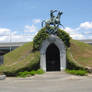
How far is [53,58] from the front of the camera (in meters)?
31.3

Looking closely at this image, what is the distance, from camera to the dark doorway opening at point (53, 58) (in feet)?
100

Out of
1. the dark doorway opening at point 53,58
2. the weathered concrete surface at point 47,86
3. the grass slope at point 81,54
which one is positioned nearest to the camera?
the weathered concrete surface at point 47,86

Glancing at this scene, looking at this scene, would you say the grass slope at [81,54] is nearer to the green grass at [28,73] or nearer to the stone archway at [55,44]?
the stone archway at [55,44]

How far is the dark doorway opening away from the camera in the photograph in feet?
100

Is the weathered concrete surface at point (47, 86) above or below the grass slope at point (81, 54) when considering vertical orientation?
below

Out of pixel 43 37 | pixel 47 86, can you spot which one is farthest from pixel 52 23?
pixel 47 86

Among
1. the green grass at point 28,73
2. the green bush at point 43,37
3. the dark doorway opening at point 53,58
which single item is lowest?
the green grass at point 28,73

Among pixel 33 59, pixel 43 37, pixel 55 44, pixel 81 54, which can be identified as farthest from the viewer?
pixel 81 54

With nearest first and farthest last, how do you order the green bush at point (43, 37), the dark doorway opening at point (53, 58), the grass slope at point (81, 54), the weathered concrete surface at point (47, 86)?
the weathered concrete surface at point (47, 86), the grass slope at point (81, 54), the green bush at point (43, 37), the dark doorway opening at point (53, 58)

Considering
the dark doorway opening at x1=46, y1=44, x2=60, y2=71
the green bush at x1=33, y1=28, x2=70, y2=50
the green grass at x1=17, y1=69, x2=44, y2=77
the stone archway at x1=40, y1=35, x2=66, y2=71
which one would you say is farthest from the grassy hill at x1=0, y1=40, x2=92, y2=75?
the dark doorway opening at x1=46, y1=44, x2=60, y2=71

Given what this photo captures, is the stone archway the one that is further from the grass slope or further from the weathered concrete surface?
the weathered concrete surface

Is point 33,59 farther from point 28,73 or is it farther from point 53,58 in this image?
point 53,58

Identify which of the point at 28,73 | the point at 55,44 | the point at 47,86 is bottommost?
the point at 28,73

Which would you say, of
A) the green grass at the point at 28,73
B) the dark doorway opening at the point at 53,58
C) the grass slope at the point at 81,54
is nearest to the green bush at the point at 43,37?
the grass slope at the point at 81,54
